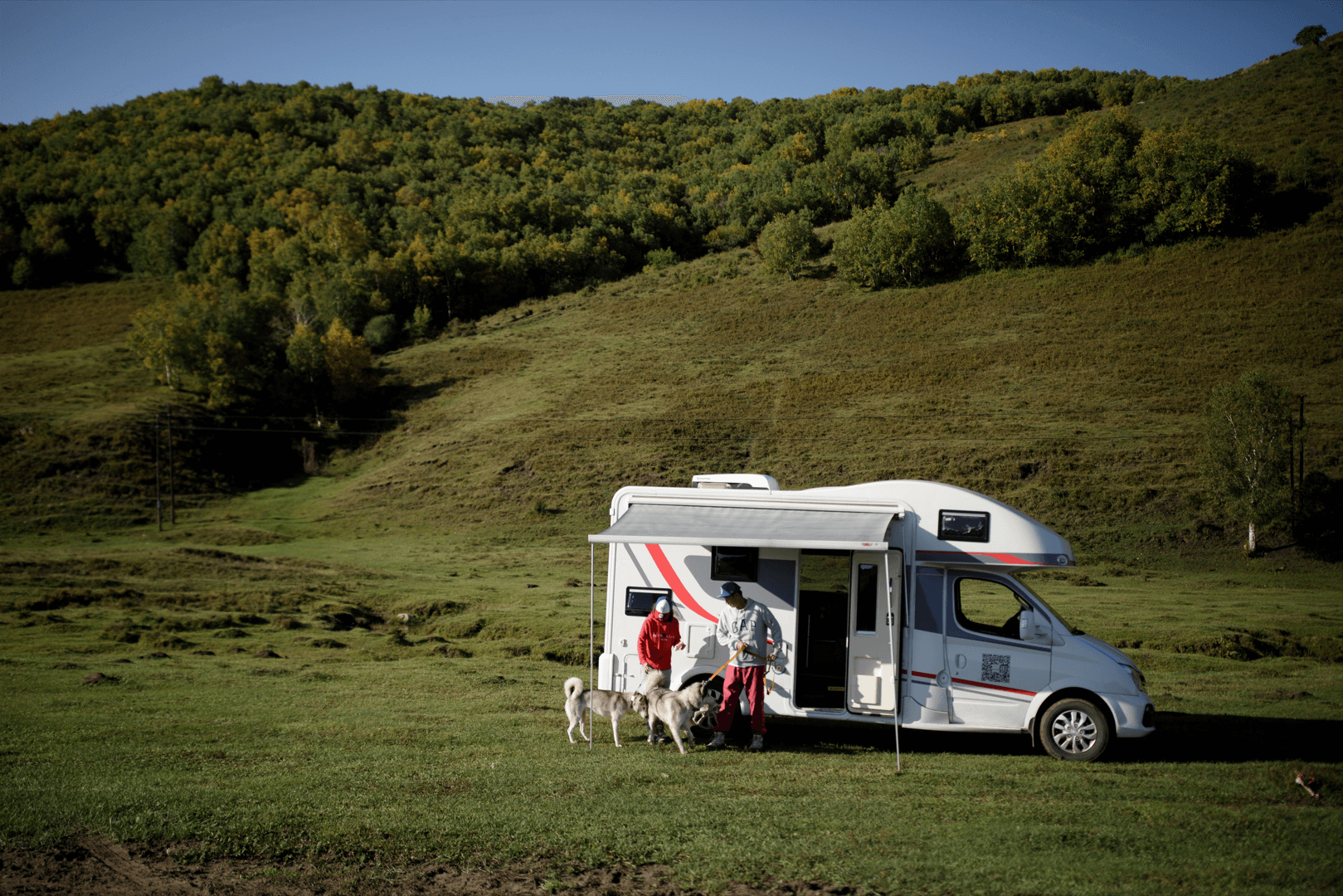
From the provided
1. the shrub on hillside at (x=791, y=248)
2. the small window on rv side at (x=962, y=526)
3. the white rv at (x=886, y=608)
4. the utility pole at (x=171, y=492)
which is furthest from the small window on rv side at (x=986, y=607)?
the shrub on hillside at (x=791, y=248)

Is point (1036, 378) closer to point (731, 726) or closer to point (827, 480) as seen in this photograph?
point (827, 480)

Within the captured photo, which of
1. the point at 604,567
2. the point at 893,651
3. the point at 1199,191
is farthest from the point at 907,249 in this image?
the point at 893,651

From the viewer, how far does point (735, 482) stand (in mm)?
11250

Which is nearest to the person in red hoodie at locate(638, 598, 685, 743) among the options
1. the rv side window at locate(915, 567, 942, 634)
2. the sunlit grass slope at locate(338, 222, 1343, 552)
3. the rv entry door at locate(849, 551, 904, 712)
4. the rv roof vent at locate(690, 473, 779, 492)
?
the rv roof vent at locate(690, 473, 779, 492)

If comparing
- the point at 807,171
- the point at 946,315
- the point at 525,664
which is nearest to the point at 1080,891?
the point at 525,664

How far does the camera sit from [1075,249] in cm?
6241

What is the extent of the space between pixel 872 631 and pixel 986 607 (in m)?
1.52

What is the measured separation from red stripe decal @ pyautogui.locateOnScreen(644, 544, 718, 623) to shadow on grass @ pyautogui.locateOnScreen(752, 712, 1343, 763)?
148 cm

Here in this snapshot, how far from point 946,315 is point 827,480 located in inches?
1005

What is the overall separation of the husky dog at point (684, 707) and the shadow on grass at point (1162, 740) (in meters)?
0.78

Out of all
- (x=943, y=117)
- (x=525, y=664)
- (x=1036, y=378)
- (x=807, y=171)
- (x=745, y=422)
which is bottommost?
(x=525, y=664)

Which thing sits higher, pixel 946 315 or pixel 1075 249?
pixel 1075 249

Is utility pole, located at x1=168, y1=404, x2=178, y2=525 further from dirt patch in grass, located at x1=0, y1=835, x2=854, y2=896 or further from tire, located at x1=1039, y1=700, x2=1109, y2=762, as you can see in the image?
tire, located at x1=1039, y1=700, x2=1109, y2=762

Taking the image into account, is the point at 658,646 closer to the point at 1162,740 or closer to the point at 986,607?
the point at 986,607
